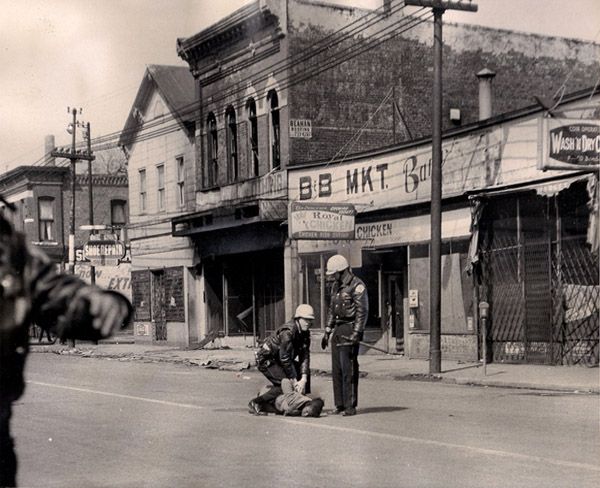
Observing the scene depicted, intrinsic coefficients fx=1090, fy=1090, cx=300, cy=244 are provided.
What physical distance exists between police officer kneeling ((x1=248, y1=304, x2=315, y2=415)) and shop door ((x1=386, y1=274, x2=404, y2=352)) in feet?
45.4

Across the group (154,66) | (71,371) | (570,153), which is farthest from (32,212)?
(570,153)

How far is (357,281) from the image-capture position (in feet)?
44.5

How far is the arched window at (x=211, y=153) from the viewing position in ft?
114

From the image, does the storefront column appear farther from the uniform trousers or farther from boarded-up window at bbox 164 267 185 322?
the uniform trousers

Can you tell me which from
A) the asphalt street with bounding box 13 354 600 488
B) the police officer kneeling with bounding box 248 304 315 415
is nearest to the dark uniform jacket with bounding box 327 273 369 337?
the police officer kneeling with bounding box 248 304 315 415

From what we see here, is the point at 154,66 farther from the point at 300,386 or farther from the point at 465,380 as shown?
the point at 300,386

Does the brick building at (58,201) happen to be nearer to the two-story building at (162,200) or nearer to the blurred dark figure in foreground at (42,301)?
the two-story building at (162,200)

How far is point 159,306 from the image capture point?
127 feet

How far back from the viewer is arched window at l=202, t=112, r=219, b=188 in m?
34.6

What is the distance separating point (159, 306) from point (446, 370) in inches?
779

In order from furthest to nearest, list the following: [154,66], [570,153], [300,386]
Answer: [154,66], [570,153], [300,386]

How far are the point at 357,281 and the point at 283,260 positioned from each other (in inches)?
701

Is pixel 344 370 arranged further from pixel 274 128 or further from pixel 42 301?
pixel 274 128

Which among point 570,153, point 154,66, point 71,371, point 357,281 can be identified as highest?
point 154,66
